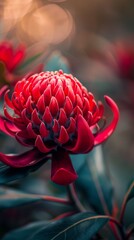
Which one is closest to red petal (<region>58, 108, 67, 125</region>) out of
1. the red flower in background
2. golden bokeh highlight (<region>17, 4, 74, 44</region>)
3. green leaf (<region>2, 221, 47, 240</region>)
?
green leaf (<region>2, 221, 47, 240</region>)

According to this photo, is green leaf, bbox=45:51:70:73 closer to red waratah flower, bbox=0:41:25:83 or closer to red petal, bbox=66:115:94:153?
red waratah flower, bbox=0:41:25:83

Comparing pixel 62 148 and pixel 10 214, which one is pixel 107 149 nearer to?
pixel 10 214

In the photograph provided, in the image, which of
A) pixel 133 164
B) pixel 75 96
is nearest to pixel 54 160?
pixel 75 96

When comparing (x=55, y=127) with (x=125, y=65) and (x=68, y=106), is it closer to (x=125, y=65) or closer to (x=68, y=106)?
(x=68, y=106)

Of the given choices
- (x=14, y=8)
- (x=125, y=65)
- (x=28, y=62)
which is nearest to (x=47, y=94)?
(x=28, y=62)

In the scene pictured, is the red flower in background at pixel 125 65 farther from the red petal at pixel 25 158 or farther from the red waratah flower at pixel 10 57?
the red petal at pixel 25 158
